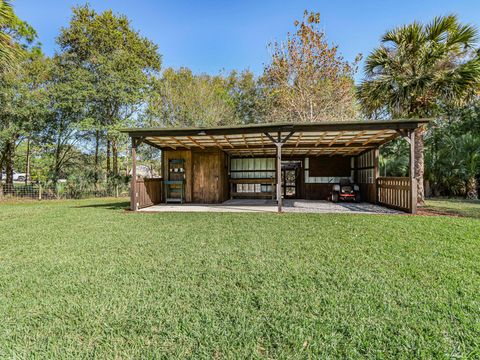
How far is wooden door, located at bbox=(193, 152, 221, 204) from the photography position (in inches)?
406

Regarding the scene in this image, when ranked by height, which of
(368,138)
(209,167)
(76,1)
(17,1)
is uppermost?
(76,1)

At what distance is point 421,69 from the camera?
25.6 ft

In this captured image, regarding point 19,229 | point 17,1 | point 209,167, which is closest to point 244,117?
point 209,167

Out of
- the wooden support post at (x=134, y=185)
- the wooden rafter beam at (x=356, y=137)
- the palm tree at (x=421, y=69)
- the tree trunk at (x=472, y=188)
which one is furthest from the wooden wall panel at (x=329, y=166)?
the wooden support post at (x=134, y=185)

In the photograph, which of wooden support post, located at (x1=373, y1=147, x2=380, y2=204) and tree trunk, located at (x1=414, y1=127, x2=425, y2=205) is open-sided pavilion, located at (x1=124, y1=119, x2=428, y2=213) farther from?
tree trunk, located at (x1=414, y1=127, x2=425, y2=205)

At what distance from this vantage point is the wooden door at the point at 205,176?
1030 cm

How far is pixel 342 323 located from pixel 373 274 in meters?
1.14

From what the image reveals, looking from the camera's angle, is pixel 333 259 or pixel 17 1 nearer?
pixel 333 259

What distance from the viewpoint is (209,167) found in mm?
10328

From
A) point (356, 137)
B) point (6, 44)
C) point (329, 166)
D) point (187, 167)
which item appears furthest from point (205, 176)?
point (6, 44)

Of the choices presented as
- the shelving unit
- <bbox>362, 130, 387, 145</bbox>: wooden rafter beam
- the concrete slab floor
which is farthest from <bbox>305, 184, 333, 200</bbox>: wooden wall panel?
the shelving unit

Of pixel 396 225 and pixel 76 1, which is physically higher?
pixel 76 1

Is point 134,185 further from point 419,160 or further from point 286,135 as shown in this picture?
point 419,160

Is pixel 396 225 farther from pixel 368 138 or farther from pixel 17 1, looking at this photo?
pixel 17 1
